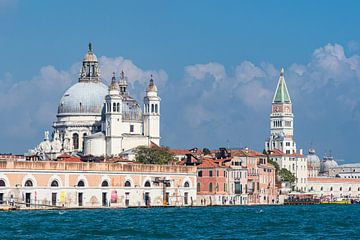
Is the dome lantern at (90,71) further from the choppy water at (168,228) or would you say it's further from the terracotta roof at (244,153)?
the choppy water at (168,228)

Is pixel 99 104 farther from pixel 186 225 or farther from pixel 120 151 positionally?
pixel 186 225

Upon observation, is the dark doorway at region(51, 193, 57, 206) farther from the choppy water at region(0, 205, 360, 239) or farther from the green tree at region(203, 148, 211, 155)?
the green tree at region(203, 148, 211, 155)

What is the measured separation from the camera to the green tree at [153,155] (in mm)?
136750

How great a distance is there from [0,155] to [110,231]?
80202 millimetres

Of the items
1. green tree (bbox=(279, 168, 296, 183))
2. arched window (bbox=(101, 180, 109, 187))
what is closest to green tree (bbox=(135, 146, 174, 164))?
arched window (bbox=(101, 180, 109, 187))

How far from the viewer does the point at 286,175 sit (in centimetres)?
18000

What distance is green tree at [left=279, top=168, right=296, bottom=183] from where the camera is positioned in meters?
179

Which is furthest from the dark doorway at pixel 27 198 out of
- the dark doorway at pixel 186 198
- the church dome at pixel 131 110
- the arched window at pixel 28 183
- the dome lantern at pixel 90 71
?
the dome lantern at pixel 90 71

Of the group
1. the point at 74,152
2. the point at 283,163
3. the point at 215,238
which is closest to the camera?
the point at 215,238

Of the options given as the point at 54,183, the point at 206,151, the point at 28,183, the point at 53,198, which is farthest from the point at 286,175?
the point at 28,183

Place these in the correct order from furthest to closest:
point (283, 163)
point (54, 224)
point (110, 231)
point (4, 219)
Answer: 1. point (283, 163)
2. point (4, 219)
3. point (54, 224)
4. point (110, 231)

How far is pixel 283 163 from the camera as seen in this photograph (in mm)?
196375

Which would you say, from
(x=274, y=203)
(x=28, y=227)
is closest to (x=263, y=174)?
(x=274, y=203)

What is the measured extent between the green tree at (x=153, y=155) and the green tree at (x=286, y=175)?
39.8 m
